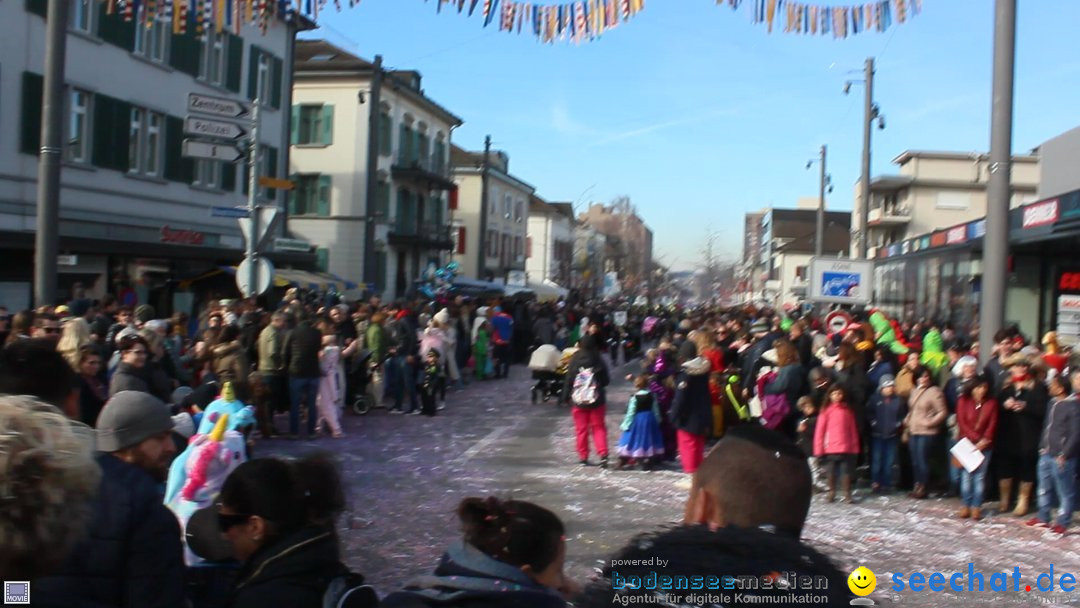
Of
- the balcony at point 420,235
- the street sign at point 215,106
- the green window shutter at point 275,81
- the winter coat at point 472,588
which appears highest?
the green window shutter at point 275,81

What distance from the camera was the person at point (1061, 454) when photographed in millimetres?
9320

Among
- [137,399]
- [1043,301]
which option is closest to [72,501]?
[137,399]

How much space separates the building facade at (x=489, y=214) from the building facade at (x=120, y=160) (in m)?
33.9

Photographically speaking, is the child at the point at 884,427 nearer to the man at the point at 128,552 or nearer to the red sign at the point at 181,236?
the man at the point at 128,552

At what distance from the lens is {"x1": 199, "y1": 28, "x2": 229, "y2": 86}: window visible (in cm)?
2708

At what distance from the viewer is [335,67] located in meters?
43.4

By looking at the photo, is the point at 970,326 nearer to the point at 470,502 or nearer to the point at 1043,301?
the point at 1043,301

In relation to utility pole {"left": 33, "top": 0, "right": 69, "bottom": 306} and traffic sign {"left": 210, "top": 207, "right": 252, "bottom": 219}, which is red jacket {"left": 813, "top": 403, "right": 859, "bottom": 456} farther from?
utility pole {"left": 33, "top": 0, "right": 69, "bottom": 306}

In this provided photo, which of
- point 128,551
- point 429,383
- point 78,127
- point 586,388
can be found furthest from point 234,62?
point 128,551

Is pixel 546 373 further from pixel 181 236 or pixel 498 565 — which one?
pixel 498 565

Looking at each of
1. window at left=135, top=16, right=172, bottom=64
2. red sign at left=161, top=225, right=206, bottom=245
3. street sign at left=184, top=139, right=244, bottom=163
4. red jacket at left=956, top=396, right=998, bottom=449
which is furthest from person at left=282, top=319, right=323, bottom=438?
window at left=135, top=16, right=172, bottom=64

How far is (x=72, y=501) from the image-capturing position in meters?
2.08

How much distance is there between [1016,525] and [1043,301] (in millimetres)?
12888

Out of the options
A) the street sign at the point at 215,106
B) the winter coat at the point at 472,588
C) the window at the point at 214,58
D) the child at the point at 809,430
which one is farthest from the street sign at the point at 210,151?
the window at the point at 214,58
